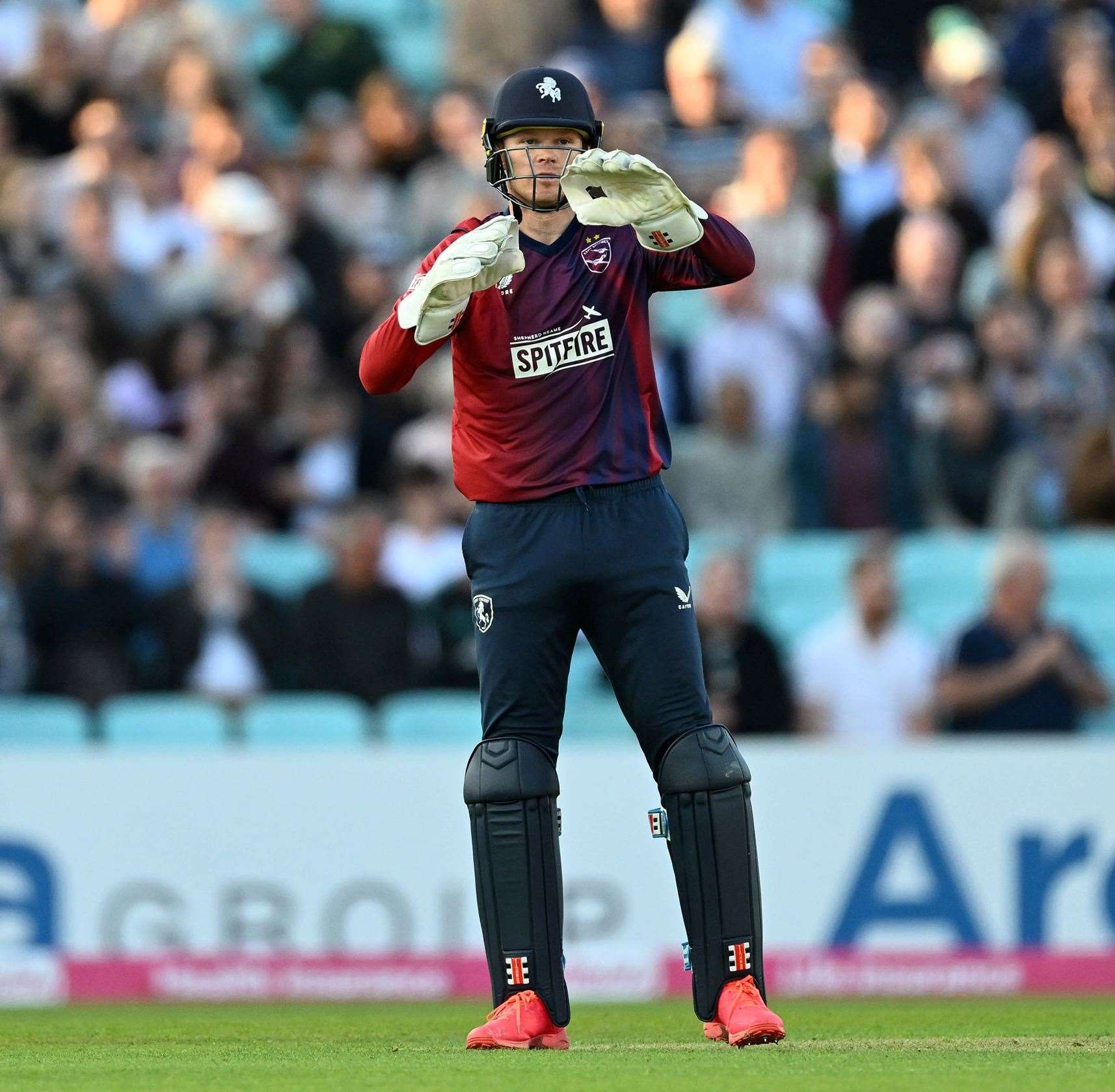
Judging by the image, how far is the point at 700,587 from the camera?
1044cm

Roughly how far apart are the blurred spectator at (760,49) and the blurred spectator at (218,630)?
17.0 feet

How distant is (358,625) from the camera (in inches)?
430

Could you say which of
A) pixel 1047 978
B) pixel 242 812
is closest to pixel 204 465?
pixel 242 812

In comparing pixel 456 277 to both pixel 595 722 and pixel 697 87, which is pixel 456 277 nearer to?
pixel 595 722

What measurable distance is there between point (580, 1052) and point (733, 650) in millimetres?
4804

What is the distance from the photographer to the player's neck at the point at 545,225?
581 centimetres

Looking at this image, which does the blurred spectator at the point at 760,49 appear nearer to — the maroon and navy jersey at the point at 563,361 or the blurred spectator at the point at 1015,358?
the blurred spectator at the point at 1015,358

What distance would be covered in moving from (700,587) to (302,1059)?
5.07 m

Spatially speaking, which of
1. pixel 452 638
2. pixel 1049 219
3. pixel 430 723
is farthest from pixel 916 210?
pixel 430 723

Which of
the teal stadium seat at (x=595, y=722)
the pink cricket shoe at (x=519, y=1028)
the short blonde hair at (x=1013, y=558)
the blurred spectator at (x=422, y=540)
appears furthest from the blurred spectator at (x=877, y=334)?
the pink cricket shoe at (x=519, y=1028)

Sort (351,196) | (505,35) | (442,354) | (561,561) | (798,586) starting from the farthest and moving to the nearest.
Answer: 1. (505,35)
2. (351,196)
3. (442,354)
4. (798,586)
5. (561,561)

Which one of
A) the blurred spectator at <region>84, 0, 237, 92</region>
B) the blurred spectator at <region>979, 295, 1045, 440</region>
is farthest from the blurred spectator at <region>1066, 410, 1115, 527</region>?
the blurred spectator at <region>84, 0, 237, 92</region>

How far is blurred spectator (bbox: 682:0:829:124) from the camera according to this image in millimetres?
14625

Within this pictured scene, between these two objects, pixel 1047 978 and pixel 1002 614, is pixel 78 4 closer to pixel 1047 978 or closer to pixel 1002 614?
pixel 1002 614
